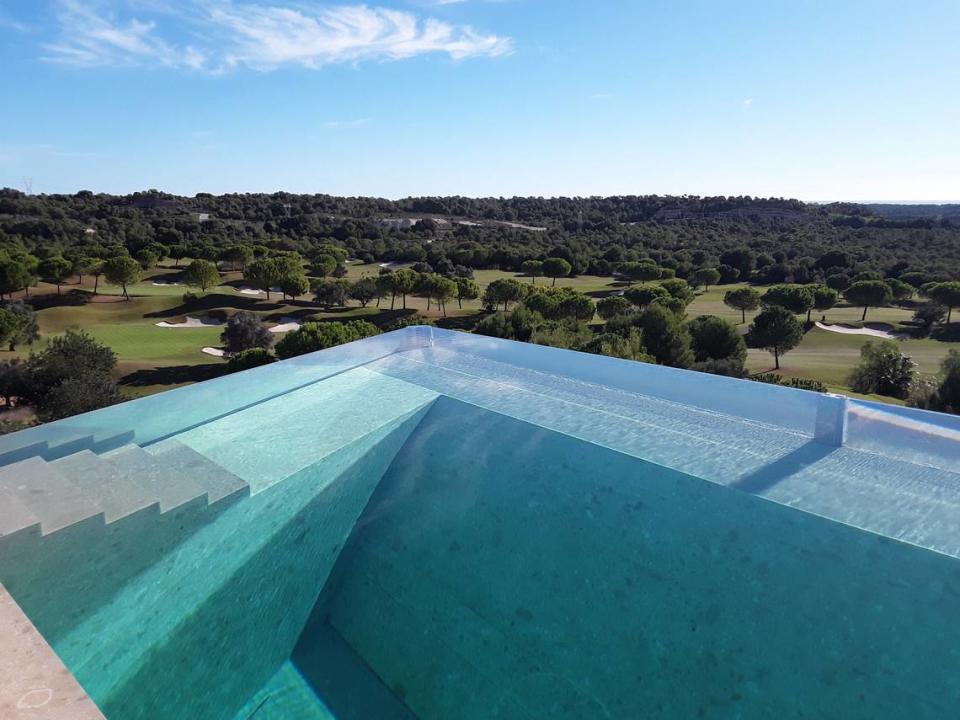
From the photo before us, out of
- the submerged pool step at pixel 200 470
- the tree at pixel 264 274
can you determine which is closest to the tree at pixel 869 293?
the tree at pixel 264 274

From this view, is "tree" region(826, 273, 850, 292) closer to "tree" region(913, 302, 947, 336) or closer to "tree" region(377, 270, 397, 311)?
"tree" region(913, 302, 947, 336)

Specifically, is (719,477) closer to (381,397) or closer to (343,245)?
(381,397)

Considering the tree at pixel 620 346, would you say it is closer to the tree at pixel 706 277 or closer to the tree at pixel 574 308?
the tree at pixel 574 308

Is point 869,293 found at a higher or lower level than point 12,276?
lower

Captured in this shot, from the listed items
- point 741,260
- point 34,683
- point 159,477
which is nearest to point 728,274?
point 741,260

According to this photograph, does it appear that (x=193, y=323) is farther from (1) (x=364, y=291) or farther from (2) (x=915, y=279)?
(2) (x=915, y=279)

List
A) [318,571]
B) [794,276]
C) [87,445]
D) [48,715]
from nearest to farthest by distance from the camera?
[48,715]
[87,445]
[318,571]
[794,276]

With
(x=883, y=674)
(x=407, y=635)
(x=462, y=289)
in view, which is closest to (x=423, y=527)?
(x=407, y=635)
